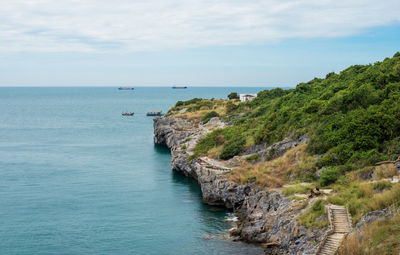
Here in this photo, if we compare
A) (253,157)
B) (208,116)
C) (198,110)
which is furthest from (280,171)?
(198,110)

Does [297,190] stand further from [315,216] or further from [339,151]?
[339,151]

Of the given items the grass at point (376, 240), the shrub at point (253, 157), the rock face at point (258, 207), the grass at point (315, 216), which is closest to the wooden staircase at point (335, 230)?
the grass at point (315, 216)

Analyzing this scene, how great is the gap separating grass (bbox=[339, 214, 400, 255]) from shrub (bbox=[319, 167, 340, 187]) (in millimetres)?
12685

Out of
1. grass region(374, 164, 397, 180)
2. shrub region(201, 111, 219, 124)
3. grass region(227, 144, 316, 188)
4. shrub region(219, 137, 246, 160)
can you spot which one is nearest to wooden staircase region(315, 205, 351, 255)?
grass region(374, 164, 397, 180)

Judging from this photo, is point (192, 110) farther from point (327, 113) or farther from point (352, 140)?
point (352, 140)

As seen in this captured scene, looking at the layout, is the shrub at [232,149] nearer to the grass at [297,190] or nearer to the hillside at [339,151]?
the hillside at [339,151]

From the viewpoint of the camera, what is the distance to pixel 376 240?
1062 inches

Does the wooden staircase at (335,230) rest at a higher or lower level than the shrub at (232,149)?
lower

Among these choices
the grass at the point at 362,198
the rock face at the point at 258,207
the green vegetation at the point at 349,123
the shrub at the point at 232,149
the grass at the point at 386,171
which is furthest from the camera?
the shrub at the point at 232,149

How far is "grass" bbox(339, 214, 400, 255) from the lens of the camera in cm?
2589

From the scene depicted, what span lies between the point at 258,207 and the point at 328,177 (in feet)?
26.9

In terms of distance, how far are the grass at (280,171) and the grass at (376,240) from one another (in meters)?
16.3

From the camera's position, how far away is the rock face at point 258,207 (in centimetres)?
3497

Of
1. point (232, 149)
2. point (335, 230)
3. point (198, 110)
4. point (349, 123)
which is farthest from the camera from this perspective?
point (198, 110)
